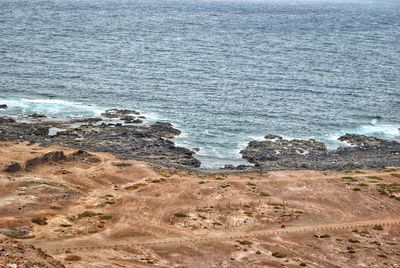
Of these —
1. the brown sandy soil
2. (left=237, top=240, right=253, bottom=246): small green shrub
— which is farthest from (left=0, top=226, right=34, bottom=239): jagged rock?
(left=237, top=240, right=253, bottom=246): small green shrub

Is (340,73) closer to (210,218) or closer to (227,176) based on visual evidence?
(227,176)

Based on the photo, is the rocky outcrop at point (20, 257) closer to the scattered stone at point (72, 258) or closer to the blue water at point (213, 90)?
the scattered stone at point (72, 258)

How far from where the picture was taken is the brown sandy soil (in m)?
70.9

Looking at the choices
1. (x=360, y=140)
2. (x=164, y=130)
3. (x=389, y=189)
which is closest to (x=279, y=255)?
(x=389, y=189)

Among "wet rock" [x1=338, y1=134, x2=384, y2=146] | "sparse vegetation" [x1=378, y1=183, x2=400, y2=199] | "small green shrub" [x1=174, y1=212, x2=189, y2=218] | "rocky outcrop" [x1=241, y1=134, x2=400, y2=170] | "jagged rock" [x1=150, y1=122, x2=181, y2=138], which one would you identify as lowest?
"small green shrub" [x1=174, y1=212, x2=189, y2=218]

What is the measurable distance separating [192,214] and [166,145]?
3244 centimetres

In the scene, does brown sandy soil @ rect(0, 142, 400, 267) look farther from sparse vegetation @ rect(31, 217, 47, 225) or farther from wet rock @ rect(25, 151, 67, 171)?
wet rock @ rect(25, 151, 67, 171)

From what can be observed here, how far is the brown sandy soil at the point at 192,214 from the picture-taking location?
70938 mm

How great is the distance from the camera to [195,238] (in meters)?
Result: 75.4

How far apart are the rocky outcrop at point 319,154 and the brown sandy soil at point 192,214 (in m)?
5.81

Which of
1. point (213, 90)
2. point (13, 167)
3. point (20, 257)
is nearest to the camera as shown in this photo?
point (20, 257)

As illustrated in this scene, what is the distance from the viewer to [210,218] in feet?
269

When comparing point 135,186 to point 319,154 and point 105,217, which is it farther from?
point 319,154

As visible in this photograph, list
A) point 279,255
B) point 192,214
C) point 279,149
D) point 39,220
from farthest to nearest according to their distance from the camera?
point 279,149
point 192,214
point 39,220
point 279,255
